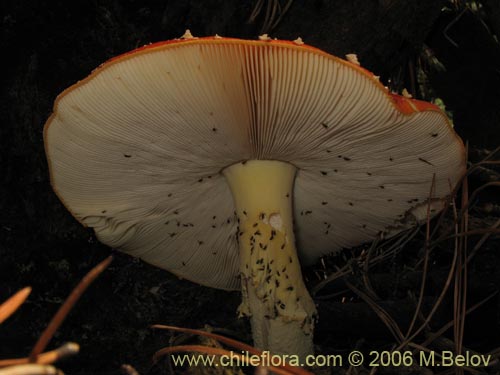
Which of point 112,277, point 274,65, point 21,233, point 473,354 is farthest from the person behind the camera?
point 112,277

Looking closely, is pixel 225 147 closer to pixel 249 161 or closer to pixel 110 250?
pixel 249 161

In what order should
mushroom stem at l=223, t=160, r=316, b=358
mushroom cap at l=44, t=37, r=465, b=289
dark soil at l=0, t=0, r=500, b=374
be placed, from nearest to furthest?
1. mushroom cap at l=44, t=37, r=465, b=289
2. mushroom stem at l=223, t=160, r=316, b=358
3. dark soil at l=0, t=0, r=500, b=374

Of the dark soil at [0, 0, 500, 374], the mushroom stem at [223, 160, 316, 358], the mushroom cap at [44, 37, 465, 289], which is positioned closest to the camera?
the mushroom cap at [44, 37, 465, 289]

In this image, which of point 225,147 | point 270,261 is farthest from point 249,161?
point 270,261

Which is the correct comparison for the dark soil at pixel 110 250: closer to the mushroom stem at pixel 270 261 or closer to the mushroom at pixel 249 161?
the mushroom at pixel 249 161

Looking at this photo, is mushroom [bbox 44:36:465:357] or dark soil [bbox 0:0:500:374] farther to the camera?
dark soil [bbox 0:0:500:374]

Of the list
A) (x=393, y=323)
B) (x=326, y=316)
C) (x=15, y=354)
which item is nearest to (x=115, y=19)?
(x=15, y=354)

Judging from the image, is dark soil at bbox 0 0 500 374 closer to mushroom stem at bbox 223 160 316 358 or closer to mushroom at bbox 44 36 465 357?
mushroom at bbox 44 36 465 357

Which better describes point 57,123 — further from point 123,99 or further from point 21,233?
point 21,233

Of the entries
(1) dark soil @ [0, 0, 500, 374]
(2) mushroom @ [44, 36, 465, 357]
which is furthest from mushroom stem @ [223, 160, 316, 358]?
(1) dark soil @ [0, 0, 500, 374]
